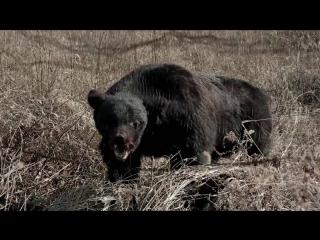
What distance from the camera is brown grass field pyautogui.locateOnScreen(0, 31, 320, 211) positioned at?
5.10 m

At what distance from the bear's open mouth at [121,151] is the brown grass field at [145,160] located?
1.10 ft

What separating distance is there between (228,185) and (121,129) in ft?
3.69

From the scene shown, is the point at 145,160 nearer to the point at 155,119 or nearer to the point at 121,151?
the point at 155,119

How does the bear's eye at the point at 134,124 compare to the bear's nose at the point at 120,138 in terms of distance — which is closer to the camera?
the bear's nose at the point at 120,138

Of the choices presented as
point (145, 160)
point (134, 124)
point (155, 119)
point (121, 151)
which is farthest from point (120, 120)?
point (145, 160)

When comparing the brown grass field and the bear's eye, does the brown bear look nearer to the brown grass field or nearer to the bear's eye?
the bear's eye

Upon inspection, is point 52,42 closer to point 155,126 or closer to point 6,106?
point 6,106

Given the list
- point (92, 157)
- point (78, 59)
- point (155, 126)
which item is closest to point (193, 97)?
point (155, 126)

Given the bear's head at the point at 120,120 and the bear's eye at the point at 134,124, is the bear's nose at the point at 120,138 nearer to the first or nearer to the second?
the bear's head at the point at 120,120

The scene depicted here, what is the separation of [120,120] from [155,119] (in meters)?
0.48

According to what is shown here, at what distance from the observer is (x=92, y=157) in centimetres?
662

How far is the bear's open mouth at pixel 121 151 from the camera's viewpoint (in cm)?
513

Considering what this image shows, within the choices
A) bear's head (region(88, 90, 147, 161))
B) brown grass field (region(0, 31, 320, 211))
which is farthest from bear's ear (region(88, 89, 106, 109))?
brown grass field (region(0, 31, 320, 211))

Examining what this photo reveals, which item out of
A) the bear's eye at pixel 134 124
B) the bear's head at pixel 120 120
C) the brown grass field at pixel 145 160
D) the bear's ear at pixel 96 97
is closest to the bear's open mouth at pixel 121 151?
the bear's head at pixel 120 120
